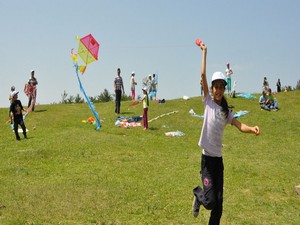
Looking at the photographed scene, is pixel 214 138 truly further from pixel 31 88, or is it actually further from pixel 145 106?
pixel 31 88

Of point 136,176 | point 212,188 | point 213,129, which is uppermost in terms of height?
point 213,129

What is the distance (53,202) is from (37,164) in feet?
14.8

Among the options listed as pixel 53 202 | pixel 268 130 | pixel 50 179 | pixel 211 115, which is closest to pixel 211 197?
pixel 211 115

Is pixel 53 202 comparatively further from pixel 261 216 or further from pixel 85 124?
pixel 85 124

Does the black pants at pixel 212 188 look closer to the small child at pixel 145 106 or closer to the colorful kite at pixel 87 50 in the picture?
the colorful kite at pixel 87 50

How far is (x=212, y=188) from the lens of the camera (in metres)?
6.27

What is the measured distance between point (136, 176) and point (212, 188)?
5034mm

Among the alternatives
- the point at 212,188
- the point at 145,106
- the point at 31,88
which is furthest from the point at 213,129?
the point at 31,88

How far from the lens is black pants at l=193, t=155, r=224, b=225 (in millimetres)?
6229

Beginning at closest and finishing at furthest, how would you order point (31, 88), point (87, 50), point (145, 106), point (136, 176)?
point (136, 176) → point (87, 50) → point (145, 106) → point (31, 88)

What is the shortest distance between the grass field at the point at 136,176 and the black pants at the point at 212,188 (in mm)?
1348

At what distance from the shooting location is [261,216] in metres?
8.04

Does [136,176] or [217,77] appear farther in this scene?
[136,176]

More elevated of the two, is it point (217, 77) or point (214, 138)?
point (217, 77)
